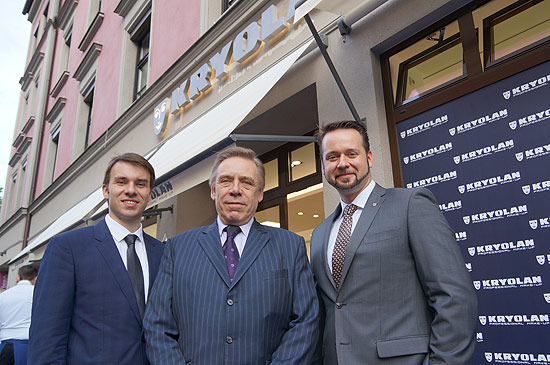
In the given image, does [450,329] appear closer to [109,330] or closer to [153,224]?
[109,330]

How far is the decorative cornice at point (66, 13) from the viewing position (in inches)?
592

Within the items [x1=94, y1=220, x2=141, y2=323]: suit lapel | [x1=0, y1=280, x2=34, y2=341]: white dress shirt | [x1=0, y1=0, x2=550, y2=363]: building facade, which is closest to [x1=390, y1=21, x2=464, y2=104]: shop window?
[x1=0, y1=0, x2=550, y2=363]: building facade

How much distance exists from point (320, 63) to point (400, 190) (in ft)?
9.25

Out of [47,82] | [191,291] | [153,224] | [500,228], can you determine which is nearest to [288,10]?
[500,228]

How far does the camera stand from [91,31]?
39.7ft

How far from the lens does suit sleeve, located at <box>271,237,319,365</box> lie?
1.75 meters

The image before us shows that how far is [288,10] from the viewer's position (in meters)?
4.68

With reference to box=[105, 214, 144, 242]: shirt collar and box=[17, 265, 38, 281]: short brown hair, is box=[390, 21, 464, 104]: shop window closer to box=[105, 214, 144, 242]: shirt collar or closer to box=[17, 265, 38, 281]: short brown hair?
box=[105, 214, 144, 242]: shirt collar

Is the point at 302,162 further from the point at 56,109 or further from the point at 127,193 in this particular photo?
the point at 56,109

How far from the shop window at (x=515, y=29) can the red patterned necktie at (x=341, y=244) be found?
1.87 meters

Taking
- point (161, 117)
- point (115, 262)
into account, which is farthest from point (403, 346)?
point (161, 117)

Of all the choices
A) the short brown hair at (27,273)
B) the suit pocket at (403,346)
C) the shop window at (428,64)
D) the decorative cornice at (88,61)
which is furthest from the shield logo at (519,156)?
the decorative cornice at (88,61)

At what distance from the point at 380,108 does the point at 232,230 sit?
2.28 metres

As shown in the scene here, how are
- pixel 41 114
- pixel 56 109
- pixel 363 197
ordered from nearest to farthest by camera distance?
1. pixel 363 197
2. pixel 56 109
3. pixel 41 114
